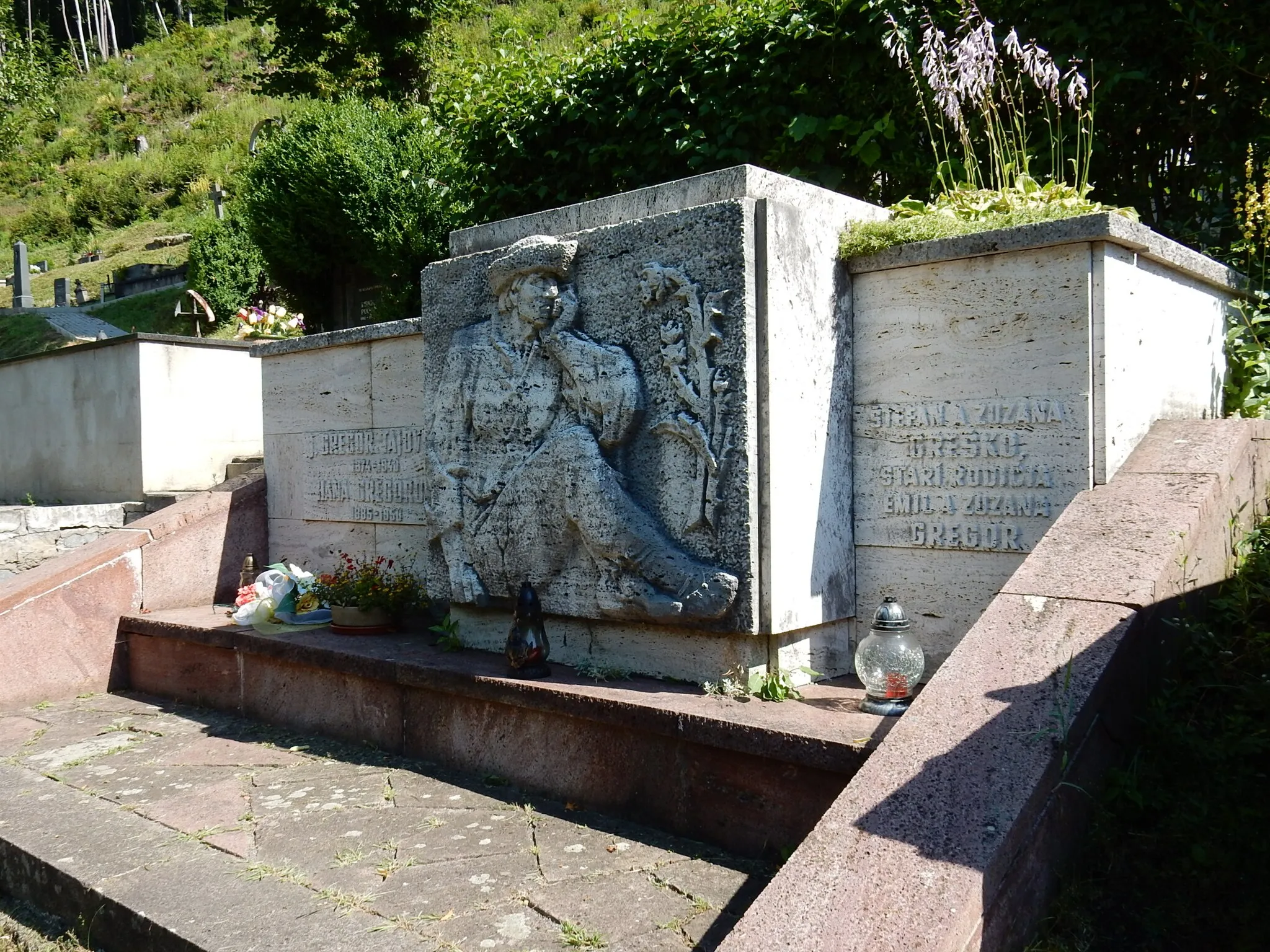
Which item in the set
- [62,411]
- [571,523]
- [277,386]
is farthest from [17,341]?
[571,523]

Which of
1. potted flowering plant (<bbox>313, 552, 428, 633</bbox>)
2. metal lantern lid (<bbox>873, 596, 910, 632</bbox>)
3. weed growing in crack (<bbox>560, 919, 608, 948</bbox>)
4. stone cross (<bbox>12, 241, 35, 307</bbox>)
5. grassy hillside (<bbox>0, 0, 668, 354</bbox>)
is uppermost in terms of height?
grassy hillside (<bbox>0, 0, 668, 354</bbox>)

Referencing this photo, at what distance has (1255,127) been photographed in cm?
530

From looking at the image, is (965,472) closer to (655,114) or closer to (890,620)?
(890,620)

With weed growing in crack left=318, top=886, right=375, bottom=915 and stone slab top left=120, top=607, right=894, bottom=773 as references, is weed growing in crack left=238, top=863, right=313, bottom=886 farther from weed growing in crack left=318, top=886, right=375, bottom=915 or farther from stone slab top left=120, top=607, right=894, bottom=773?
stone slab top left=120, top=607, right=894, bottom=773

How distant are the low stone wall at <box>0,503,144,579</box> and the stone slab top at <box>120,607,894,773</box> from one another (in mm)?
2735

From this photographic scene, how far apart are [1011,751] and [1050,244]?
1.95 meters

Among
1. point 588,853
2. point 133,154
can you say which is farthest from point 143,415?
point 133,154

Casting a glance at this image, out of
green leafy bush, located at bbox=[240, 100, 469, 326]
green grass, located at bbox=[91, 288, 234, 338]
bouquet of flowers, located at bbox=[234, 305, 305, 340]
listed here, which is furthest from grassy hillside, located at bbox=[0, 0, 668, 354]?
bouquet of flowers, located at bbox=[234, 305, 305, 340]

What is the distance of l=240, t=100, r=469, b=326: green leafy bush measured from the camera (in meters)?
11.4

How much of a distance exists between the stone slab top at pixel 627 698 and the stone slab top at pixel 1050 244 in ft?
5.52

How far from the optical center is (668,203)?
4.18 m

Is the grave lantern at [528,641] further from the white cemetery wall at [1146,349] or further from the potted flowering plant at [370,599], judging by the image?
the white cemetery wall at [1146,349]

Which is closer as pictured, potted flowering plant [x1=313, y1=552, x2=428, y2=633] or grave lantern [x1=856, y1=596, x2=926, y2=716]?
grave lantern [x1=856, y1=596, x2=926, y2=716]

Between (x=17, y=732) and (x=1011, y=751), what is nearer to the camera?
(x=1011, y=751)
